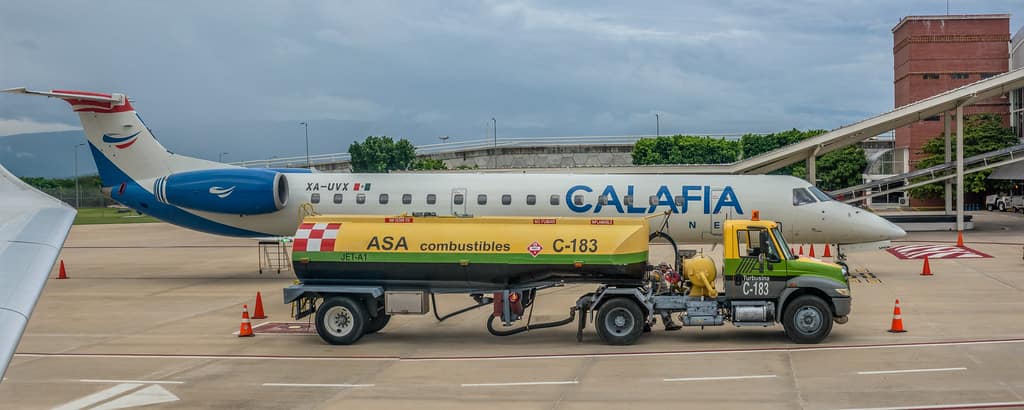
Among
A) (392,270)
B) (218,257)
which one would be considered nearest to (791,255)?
(392,270)

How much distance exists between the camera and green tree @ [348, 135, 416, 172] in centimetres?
9650

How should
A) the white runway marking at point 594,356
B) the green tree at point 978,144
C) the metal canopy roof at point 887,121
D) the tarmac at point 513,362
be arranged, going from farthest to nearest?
the green tree at point 978,144 < the metal canopy roof at point 887,121 < the white runway marking at point 594,356 < the tarmac at point 513,362

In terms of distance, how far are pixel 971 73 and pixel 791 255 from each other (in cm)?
7470

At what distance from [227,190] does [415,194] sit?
6143 mm

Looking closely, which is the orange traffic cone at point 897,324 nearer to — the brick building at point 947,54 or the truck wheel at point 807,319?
the truck wheel at point 807,319

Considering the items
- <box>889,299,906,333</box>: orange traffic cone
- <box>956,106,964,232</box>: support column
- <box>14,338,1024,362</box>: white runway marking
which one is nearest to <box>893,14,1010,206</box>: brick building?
<box>956,106,964,232</box>: support column

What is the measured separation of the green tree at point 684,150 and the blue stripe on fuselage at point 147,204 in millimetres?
75568

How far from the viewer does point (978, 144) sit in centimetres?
7275

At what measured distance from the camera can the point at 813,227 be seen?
28.2 metres

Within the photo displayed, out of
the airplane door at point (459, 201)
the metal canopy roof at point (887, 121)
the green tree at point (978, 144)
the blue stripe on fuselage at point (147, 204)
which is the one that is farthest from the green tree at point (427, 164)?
the airplane door at point (459, 201)

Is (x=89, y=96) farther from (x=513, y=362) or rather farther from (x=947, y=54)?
(x=947, y=54)

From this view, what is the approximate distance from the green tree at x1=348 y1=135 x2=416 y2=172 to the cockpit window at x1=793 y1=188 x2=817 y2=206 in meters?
69.6

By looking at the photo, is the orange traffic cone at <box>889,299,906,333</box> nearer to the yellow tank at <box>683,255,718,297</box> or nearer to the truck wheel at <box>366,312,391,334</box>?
the yellow tank at <box>683,255,718,297</box>

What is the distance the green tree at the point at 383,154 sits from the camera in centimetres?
9650
